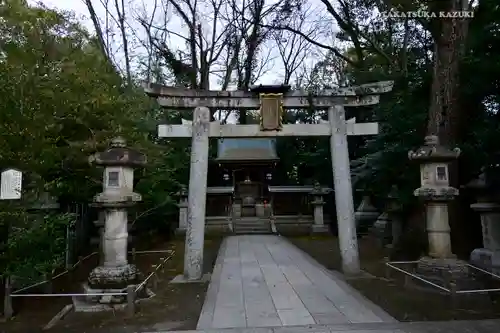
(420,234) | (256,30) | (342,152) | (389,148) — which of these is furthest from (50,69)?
(256,30)

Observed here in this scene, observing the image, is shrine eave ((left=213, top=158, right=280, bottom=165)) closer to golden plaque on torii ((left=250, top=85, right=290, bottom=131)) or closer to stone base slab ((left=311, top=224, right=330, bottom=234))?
stone base slab ((left=311, top=224, right=330, bottom=234))

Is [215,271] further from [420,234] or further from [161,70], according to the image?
[161,70]

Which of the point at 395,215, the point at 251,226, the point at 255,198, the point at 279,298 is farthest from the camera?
the point at 255,198

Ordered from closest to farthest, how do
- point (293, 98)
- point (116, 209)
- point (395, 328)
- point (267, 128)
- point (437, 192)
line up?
point (395, 328)
point (116, 209)
point (437, 192)
point (267, 128)
point (293, 98)

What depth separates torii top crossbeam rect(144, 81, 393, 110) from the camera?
912 cm

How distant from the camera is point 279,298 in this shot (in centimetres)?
665

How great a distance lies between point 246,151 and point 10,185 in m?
19.7

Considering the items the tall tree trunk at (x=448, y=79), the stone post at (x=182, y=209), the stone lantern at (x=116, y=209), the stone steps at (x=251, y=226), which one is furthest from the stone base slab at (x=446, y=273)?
the stone steps at (x=251, y=226)

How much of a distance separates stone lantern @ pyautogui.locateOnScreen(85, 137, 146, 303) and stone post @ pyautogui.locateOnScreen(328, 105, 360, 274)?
4680mm

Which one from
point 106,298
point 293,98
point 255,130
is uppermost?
point 293,98

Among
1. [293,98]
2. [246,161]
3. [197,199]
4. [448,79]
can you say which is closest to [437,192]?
[448,79]

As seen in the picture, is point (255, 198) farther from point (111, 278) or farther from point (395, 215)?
point (111, 278)

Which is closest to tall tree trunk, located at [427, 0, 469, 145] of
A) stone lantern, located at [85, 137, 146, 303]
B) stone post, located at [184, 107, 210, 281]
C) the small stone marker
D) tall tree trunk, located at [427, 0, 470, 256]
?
tall tree trunk, located at [427, 0, 470, 256]

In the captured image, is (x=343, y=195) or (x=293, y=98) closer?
(x=343, y=195)
